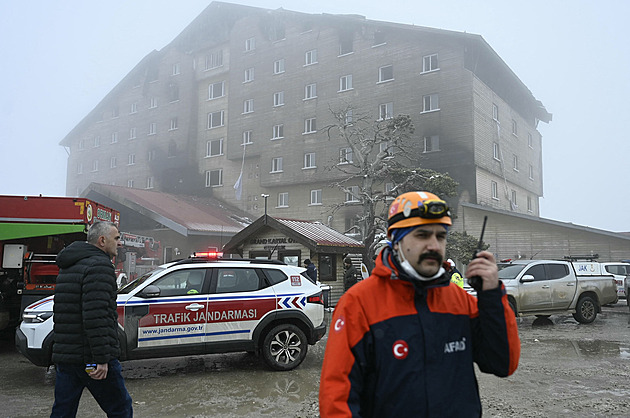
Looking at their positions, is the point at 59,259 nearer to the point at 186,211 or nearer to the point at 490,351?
the point at 490,351

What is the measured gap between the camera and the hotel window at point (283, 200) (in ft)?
117

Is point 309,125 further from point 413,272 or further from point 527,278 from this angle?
point 413,272

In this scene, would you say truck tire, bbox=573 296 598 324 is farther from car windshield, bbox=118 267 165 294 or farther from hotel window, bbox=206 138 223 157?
hotel window, bbox=206 138 223 157

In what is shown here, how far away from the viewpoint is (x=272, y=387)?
A: 275 inches

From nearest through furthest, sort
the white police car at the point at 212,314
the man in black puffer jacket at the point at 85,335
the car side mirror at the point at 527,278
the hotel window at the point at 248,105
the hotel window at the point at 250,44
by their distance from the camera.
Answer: the man in black puffer jacket at the point at 85,335, the white police car at the point at 212,314, the car side mirror at the point at 527,278, the hotel window at the point at 248,105, the hotel window at the point at 250,44

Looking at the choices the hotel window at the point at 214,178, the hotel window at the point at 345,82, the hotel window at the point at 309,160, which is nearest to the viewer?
the hotel window at the point at 345,82

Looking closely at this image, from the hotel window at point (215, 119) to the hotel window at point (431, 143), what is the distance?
18332mm

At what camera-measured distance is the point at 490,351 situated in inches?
89.7

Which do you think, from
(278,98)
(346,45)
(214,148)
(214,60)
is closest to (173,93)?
(214,60)

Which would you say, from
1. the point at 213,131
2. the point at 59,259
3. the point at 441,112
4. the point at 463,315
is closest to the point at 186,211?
the point at 213,131

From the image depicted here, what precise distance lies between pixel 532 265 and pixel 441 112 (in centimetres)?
A: 1693

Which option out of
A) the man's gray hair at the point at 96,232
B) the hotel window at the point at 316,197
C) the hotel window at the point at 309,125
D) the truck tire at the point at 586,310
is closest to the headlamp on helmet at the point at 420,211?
the man's gray hair at the point at 96,232

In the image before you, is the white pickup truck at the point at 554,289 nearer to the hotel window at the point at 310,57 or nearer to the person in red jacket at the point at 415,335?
the person in red jacket at the point at 415,335

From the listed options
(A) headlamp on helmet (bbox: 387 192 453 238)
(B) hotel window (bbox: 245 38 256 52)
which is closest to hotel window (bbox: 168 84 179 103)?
(B) hotel window (bbox: 245 38 256 52)
